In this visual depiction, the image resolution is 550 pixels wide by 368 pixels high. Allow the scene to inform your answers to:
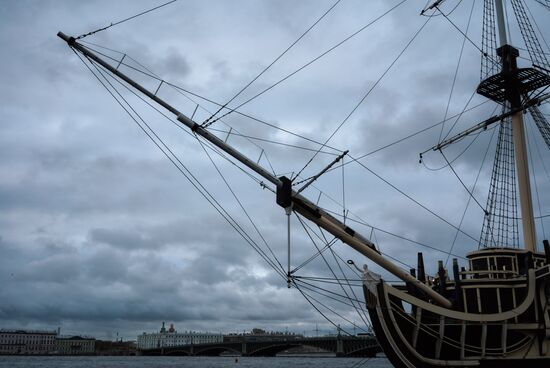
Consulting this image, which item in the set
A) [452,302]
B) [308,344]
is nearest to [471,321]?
[452,302]

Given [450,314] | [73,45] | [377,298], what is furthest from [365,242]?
[73,45]

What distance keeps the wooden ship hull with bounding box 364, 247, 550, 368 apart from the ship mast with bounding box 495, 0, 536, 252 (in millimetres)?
5341

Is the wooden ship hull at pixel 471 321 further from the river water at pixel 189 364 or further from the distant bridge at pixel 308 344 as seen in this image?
the distant bridge at pixel 308 344

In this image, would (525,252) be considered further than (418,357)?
Yes

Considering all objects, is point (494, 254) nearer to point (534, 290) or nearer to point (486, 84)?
point (534, 290)

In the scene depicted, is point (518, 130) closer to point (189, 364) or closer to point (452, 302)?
point (452, 302)

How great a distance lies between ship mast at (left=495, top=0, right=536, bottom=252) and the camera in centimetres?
3103

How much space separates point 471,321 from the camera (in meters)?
23.7

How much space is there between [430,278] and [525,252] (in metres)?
4.81

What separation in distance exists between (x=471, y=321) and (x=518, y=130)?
1436 cm

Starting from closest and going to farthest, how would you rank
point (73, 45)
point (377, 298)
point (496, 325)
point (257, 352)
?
point (73, 45) → point (377, 298) → point (496, 325) → point (257, 352)

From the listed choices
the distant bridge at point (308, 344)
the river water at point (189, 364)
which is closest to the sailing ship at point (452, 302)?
the river water at point (189, 364)

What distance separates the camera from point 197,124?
2069 centimetres

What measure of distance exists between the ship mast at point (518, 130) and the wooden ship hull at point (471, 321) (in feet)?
17.5
